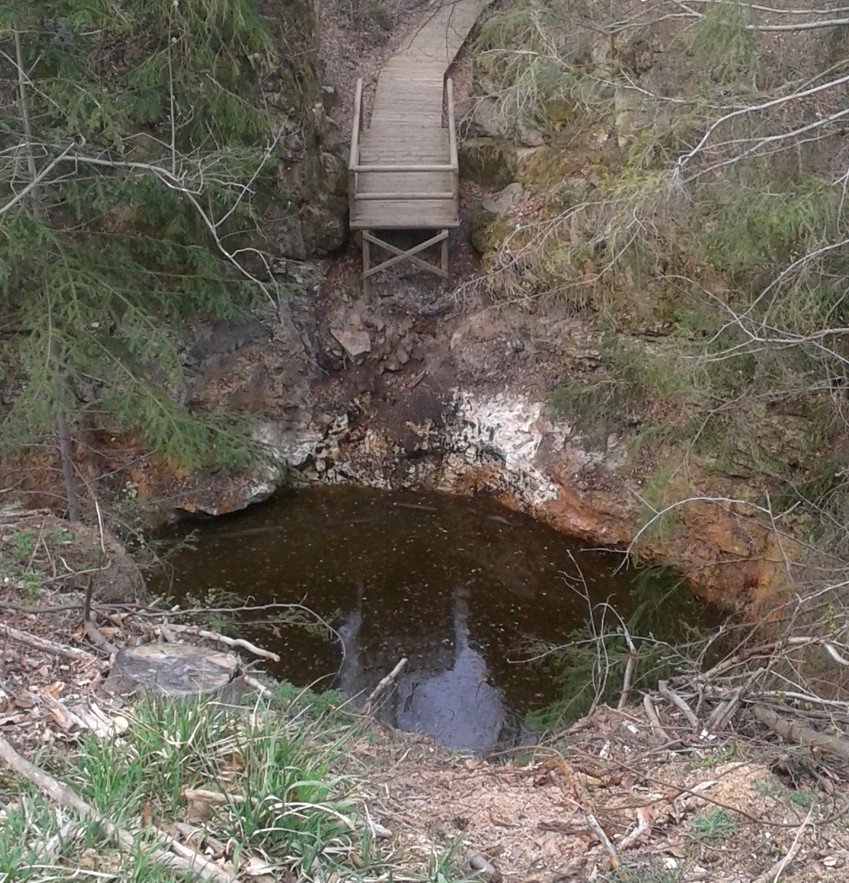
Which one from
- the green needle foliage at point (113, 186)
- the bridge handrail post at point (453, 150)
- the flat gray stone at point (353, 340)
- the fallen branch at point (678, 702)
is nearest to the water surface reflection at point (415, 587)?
the flat gray stone at point (353, 340)

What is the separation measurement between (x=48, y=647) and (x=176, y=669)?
705 millimetres

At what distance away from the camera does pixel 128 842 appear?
2.43m

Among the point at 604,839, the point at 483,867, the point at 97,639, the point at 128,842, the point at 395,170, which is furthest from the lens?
the point at 395,170

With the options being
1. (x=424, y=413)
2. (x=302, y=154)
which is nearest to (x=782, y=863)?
(x=424, y=413)

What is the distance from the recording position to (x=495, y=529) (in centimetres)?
1052

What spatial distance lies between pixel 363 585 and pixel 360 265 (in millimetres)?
4987

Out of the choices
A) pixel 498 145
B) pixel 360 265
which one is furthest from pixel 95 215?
pixel 498 145

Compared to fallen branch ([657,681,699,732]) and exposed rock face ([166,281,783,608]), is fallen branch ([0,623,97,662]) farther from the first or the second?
exposed rock face ([166,281,783,608])

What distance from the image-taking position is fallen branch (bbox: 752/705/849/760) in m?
3.78

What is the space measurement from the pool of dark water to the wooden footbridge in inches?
137

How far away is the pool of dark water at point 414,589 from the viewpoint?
8.13 meters

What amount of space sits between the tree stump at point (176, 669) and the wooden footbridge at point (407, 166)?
27.1ft

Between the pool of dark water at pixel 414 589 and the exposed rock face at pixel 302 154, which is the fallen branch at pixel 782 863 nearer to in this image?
the pool of dark water at pixel 414 589

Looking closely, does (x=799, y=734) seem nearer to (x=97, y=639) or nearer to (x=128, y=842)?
(x=128, y=842)
